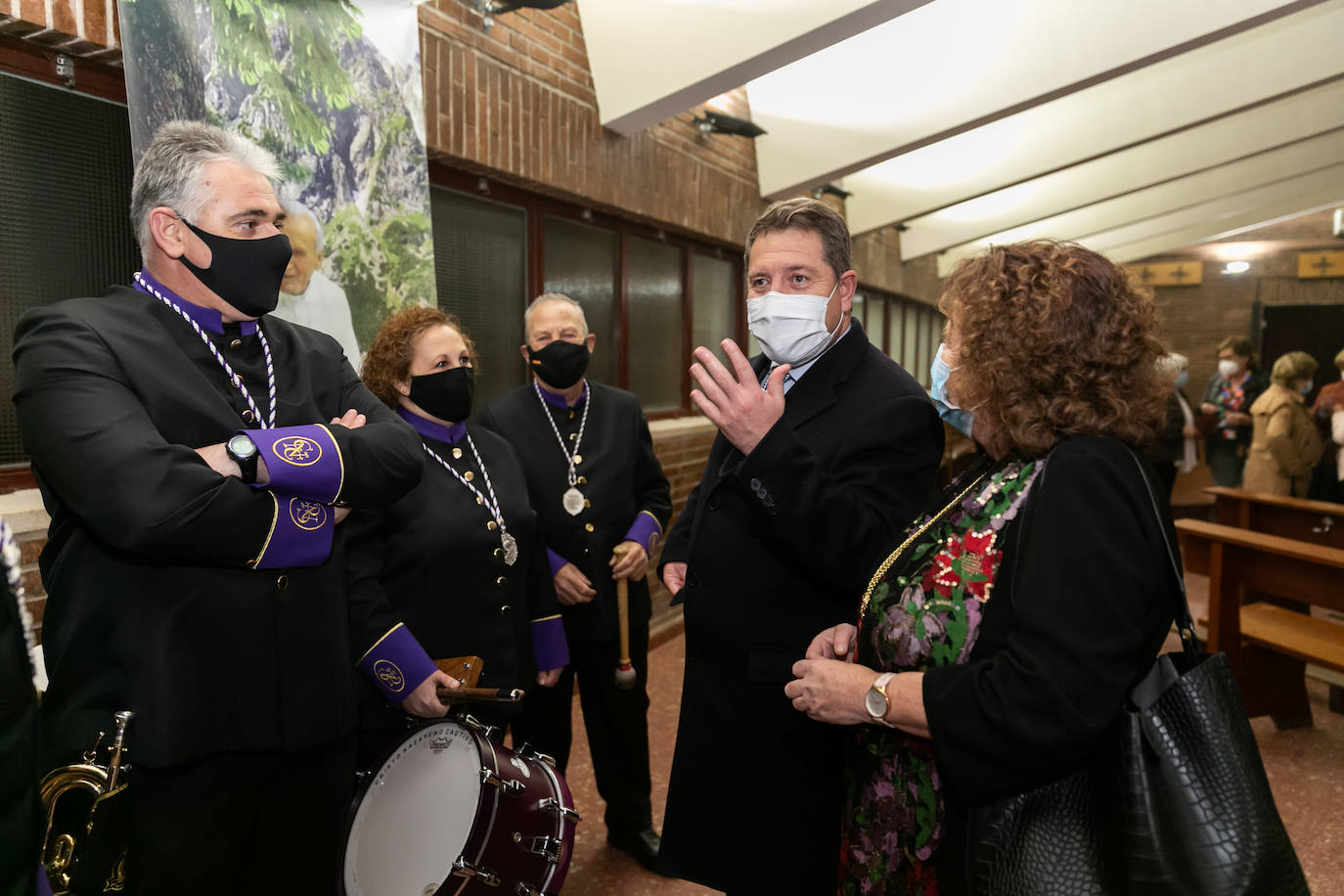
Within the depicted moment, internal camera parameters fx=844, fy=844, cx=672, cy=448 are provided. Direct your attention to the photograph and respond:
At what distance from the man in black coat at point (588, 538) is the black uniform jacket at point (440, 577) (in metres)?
0.50

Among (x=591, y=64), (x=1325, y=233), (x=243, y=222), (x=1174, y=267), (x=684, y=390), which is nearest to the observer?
(x=243, y=222)

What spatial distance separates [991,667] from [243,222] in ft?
5.16

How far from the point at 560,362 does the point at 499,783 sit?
5.10 ft

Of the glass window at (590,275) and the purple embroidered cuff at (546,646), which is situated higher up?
the glass window at (590,275)

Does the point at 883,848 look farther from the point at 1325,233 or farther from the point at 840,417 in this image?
the point at 1325,233

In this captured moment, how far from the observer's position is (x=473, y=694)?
1.98 meters

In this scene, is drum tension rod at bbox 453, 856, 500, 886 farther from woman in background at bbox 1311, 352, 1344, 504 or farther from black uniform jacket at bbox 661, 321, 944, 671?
woman in background at bbox 1311, 352, 1344, 504

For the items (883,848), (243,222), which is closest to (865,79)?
(243,222)

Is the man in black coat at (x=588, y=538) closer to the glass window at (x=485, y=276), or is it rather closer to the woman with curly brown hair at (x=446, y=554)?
the woman with curly brown hair at (x=446, y=554)

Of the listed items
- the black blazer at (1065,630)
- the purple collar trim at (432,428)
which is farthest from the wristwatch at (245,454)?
the black blazer at (1065,630)

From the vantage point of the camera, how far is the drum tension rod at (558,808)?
196 cm

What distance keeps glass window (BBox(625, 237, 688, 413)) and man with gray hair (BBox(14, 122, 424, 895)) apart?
371cm

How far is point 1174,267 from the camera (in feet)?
51.2

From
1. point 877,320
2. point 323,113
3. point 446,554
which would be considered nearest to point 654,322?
point 323,113
